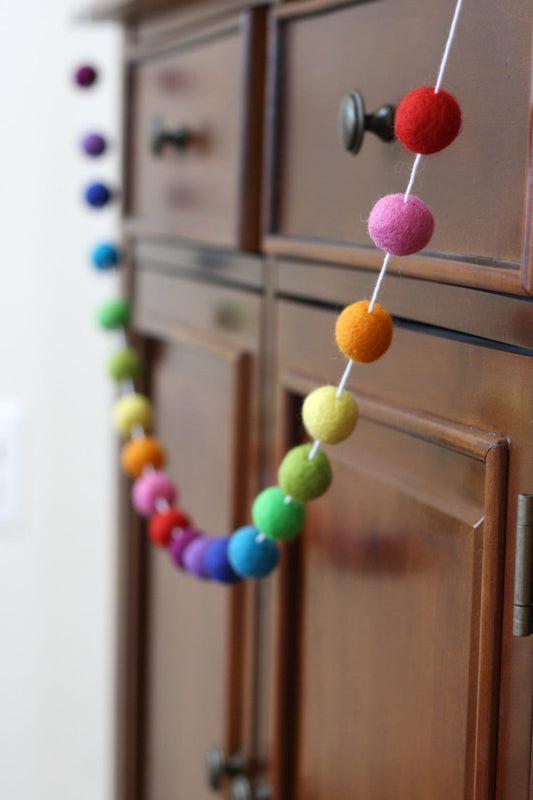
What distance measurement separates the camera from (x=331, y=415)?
0.52m

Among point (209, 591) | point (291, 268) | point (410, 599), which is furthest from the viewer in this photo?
point (209, 591)

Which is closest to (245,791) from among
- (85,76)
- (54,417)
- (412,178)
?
(412,178)

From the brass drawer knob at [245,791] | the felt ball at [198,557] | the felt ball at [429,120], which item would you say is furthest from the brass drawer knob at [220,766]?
the felt ball at [429,120]

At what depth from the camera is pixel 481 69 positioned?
1.48ft

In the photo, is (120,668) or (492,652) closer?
(492,652)

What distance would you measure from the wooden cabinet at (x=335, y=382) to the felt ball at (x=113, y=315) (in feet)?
0.07

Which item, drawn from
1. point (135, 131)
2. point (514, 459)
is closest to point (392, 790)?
point (514, 459)

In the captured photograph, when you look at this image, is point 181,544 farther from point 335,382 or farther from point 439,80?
point 439,80

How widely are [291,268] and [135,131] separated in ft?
1.17

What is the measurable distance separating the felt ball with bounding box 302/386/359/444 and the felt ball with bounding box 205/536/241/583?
18cm

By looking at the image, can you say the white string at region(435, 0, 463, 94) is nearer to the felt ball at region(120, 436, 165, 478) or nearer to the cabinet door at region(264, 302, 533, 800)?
the cabinet door at region(264, 302, 533, 800)

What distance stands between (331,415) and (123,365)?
0.44 metres

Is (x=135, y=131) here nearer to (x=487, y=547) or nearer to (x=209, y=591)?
(x=209, y=591)

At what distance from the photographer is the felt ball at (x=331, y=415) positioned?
52cm
